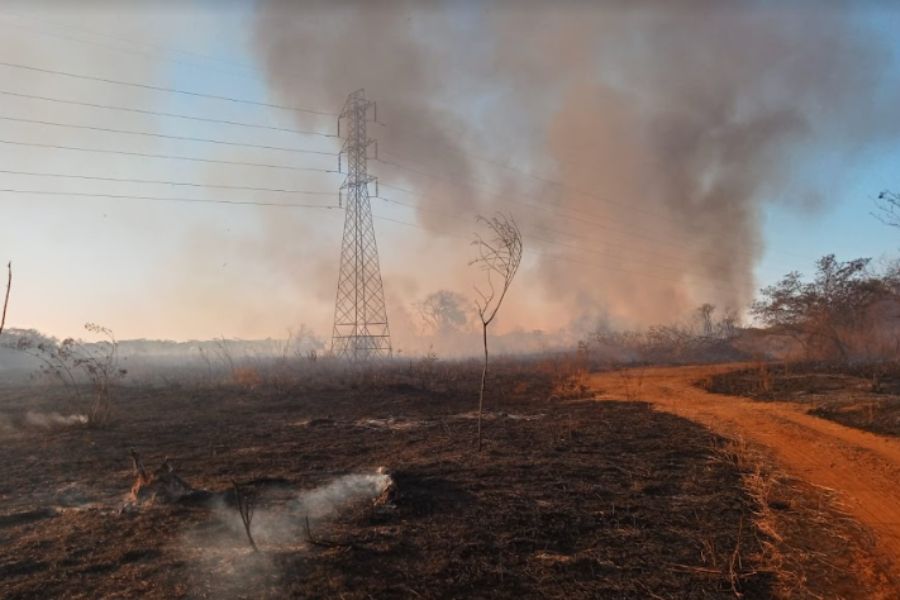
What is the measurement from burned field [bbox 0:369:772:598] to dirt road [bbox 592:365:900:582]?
108 cm

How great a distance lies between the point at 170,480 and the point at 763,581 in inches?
229

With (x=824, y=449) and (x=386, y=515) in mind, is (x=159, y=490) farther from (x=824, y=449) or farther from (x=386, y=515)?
(x=824, y=449)

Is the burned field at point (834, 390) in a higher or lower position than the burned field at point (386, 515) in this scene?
higher

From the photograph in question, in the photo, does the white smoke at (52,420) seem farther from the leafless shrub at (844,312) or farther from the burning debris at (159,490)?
the leafless shrub at (844,312)

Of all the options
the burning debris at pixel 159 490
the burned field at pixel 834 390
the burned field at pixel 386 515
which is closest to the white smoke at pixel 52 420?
the burned field at pixel 386 515

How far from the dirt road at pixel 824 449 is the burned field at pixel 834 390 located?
1.75ft

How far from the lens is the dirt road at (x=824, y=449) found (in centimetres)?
611

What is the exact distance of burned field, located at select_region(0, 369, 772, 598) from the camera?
413 cm

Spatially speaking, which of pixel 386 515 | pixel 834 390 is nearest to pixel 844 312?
pixel 834 390

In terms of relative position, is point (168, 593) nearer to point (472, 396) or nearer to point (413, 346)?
point (472, 396)

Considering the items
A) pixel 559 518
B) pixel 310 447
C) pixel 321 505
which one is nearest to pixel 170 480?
pixel 321 505

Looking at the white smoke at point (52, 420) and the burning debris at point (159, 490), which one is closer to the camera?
the burning debris at point (159, 490)

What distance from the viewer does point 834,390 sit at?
15.4 meters

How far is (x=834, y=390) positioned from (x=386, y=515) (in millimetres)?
15028
